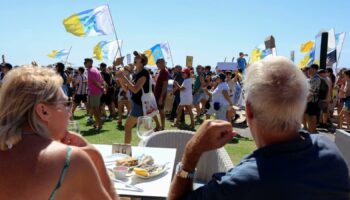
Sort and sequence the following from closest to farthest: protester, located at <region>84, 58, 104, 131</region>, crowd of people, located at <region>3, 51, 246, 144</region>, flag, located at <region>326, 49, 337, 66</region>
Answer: crowd of people, located at <region>3, 51, 246, 144</region> → protester, located at <region>84, 58, 104, 131</region> → flag, located at <region>326, 49, 337, 66</region>

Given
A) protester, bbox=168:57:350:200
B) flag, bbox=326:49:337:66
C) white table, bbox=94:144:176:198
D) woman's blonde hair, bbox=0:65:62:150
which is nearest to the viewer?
protester, bbox=168:57:350:200

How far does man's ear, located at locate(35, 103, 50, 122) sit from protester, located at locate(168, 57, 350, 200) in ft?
2.40

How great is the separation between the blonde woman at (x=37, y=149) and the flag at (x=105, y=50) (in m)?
13.4

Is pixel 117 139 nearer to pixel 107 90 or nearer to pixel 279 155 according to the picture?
pixel 107 90

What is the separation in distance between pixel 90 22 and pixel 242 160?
27.2 feet

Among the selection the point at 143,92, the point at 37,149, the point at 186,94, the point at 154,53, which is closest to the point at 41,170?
the point at 37,149

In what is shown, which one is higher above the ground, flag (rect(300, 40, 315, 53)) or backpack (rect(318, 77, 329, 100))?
flag (rect(300, 40, 315, 53))

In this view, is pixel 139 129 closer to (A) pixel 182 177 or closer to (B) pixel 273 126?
(A) pixel 182 177

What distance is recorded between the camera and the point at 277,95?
141cm

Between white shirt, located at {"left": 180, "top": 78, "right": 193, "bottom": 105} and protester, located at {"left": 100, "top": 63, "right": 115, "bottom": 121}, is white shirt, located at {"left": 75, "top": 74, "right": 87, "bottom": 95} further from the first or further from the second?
white shirt, located at {"left": 180, "top": 78, "right": 193, "bottom": 105}

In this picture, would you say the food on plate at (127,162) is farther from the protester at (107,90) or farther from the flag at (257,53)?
the flag at (257,53)

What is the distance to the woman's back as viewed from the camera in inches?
53.4

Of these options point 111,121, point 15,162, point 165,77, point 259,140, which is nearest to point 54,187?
point 15,162

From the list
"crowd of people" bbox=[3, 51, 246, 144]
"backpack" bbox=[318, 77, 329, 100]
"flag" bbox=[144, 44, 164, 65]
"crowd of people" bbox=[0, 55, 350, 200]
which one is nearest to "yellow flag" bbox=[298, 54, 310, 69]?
"crowd of people" bbox=[3, 51, 246, 144]
